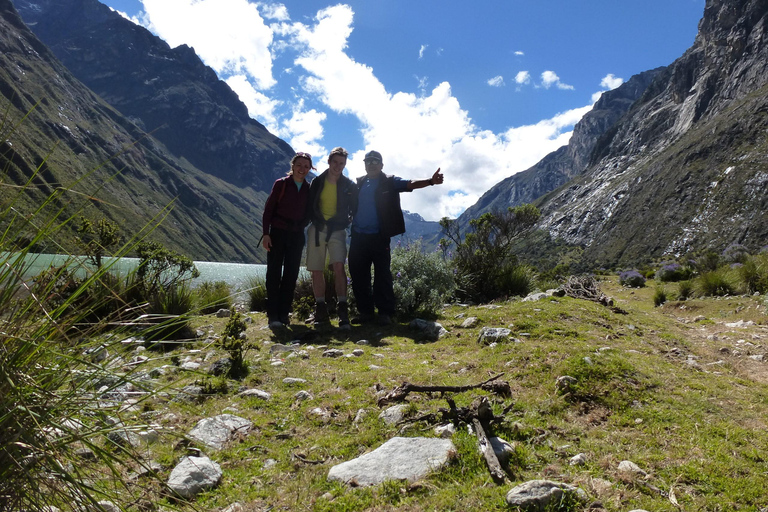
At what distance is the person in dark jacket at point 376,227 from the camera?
7.07 meters

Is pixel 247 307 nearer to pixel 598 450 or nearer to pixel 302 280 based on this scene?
pixel 302 280

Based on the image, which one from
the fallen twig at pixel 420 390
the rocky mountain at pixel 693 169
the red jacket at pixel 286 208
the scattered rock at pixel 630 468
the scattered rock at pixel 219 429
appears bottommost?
the scattered rock at pixel 630 468

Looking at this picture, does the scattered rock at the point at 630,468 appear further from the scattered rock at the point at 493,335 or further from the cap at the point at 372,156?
the cap at the point at 372,156

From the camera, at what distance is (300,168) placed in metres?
6.93

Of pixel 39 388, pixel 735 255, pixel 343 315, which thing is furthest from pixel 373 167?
pixel 735 255

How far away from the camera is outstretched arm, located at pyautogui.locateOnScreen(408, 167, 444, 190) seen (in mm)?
6473

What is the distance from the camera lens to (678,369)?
4.00 meters

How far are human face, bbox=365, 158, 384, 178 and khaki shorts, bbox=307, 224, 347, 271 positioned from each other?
1150 millimetres

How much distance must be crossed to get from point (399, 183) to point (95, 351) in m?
5.94

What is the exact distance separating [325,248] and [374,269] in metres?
0.97

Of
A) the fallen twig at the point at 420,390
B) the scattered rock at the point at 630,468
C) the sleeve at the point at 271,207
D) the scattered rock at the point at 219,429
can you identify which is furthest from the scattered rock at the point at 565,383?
the sleeve at the point at 271,207

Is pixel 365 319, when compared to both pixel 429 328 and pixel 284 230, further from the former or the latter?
pixel 284 230

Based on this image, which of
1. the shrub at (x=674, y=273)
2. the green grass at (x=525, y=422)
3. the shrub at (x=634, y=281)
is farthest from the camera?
the shrub at (x=634, y=281)

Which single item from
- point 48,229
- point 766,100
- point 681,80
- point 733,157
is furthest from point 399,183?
point 681,80
